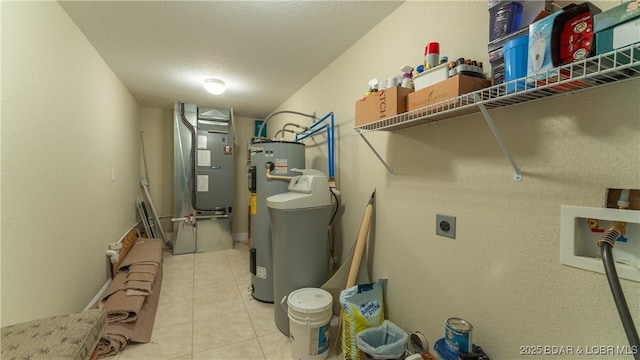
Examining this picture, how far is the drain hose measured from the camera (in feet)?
2.14

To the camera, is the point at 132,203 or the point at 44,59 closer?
the point at 44,59

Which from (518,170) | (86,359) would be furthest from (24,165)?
(518,170)

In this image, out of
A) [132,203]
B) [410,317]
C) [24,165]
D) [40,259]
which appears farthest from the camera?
[132,203]

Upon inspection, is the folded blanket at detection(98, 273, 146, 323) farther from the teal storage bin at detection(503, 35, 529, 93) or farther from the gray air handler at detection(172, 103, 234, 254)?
the teal storage bin at detection(503, 35, 529, 93)

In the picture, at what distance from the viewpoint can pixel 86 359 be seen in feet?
2.85

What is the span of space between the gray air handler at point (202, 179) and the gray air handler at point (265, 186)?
190 centimetres

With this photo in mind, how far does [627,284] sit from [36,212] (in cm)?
259

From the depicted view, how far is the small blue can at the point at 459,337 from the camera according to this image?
41.4 inches

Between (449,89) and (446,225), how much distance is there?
0.68m

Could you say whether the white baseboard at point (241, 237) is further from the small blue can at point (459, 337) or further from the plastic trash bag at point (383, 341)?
the small blue can at point (459, 337)

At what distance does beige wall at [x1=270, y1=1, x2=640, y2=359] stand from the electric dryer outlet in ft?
0.09

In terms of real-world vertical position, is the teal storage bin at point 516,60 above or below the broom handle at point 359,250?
above

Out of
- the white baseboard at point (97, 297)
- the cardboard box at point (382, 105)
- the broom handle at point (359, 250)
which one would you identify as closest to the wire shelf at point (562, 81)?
the cardboard box at point (382, 105)

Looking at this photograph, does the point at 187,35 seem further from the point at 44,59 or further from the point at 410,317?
the point at 410,317
